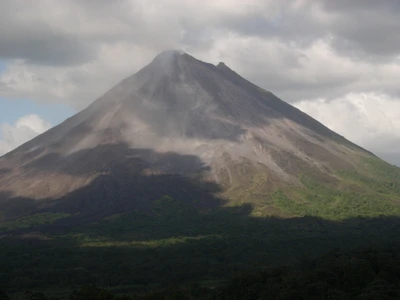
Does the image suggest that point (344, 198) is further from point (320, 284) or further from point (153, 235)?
point (320, 284)

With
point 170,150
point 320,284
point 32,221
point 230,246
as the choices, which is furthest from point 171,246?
point 170,150

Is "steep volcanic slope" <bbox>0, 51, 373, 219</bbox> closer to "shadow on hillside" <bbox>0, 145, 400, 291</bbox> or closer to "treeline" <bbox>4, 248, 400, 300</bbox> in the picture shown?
"shadow on hillside" <bbox>0, 145, 400, 291</bbox>

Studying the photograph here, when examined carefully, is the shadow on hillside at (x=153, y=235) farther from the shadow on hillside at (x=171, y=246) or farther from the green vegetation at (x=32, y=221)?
the green vegetation at (x=32, y=221)

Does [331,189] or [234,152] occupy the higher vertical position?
[234,152]

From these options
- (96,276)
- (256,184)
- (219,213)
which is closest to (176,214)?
(219,213)

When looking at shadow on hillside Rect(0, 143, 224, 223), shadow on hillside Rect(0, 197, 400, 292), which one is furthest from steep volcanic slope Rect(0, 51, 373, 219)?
shadow on hillside Rect(0, 197, 400, 292)

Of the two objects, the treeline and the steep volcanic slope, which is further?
the steep volcanic slope

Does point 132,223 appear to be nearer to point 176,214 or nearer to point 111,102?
point 176,214
